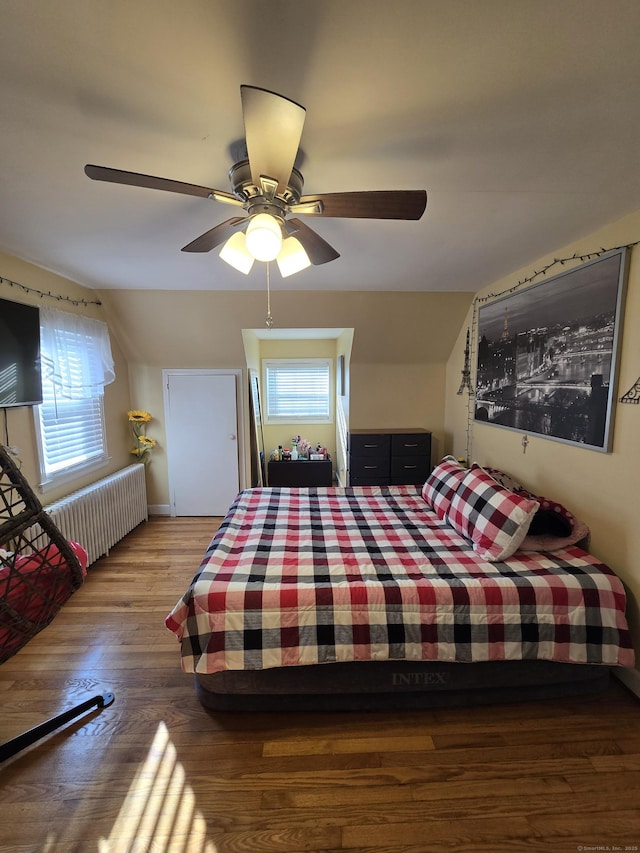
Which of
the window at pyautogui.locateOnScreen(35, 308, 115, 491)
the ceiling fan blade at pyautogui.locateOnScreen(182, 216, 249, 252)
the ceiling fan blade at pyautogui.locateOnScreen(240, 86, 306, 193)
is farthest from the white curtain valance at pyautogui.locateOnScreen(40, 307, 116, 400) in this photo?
the ceiling fan blade at pyautogui.locateOnScreen(240, 86, 306, 193)

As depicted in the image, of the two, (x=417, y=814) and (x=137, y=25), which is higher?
(x=137, y=25)

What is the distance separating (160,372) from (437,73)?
143 inches

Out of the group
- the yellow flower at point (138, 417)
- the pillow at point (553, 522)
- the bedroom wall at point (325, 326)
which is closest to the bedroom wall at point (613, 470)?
the pillow at point (553, 522)

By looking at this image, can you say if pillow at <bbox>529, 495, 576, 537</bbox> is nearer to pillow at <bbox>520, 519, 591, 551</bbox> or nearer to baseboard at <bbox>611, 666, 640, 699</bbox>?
pillow at <bbox>520, 519, 591, 551</bbox>

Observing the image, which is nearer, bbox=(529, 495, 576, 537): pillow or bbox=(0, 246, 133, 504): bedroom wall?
bbox=(529, 495, 576, 537): pillow

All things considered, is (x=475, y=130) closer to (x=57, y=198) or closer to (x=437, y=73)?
(x=437, y=73)

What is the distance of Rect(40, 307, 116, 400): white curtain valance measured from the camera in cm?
262

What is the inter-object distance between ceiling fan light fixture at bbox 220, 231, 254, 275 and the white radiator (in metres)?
2.02

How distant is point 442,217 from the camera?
181cm

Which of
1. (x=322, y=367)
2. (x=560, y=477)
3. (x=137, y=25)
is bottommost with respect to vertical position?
(x=560, y=477)

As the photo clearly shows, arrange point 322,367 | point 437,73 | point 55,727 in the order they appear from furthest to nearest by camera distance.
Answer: point 322,367 → point 55,727 → point 437,73

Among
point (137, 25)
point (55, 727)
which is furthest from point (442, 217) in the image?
point (55, 727)

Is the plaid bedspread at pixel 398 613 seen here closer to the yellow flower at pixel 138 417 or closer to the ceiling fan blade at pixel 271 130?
the ceiling fan blade at pixel 271 130

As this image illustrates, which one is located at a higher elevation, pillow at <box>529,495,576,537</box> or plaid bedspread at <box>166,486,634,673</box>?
pillow at <box>529,495,576,537</box>
